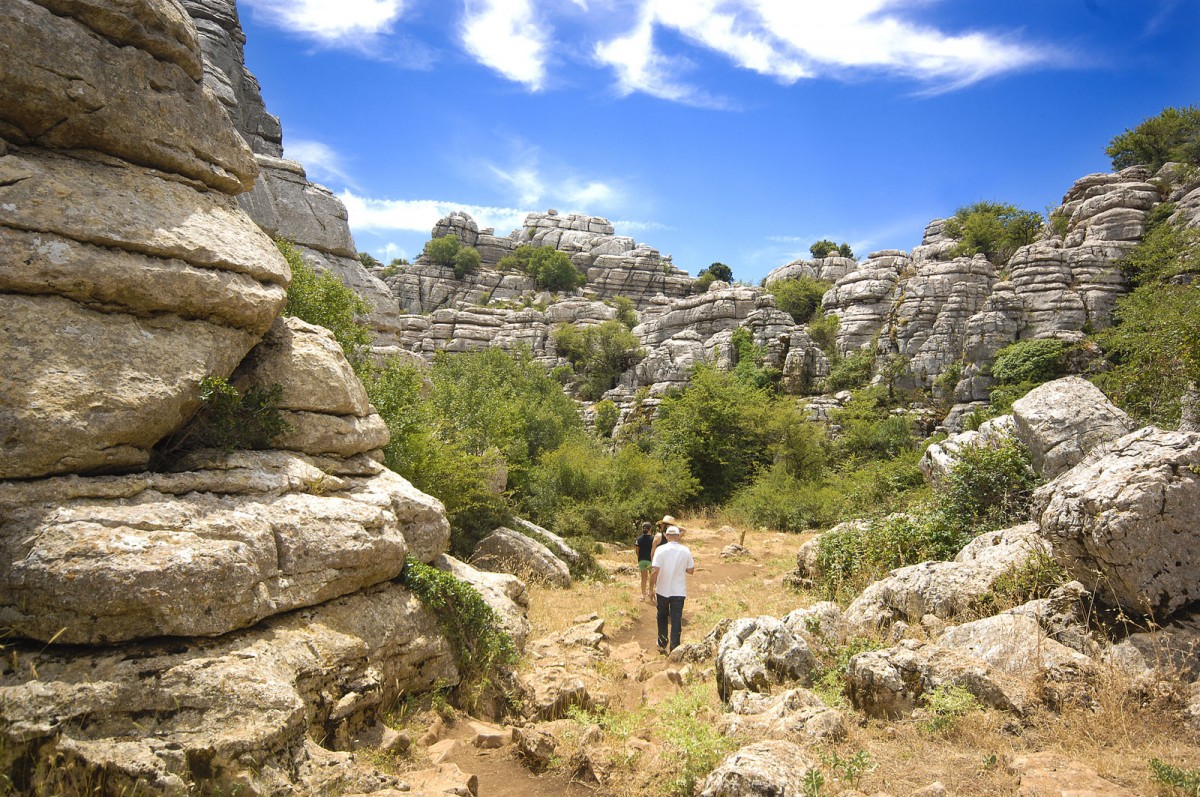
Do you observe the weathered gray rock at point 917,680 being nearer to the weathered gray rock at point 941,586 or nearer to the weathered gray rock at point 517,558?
the weathered gray rock at point 941,586

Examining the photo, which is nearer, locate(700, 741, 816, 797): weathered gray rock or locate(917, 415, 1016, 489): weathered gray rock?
locate(700, 741, 816, 797): weathered gray rock

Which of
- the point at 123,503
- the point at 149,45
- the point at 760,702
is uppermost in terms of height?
the point at 149,45

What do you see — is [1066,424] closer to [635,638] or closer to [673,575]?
[673,575]

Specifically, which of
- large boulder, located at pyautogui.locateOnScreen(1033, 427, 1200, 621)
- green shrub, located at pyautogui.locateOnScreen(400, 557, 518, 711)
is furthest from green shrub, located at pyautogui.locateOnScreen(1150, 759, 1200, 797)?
green shrub, located at pyautogui.locateOnScreen(400, 557, 518, 711)

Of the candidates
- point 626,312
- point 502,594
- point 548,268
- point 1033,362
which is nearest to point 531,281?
point 548,268

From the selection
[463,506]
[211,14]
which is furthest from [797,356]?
[211,14]

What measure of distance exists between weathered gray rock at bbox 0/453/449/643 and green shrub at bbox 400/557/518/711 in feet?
1.51

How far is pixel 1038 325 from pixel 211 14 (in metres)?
42.5

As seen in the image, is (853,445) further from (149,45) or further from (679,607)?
(149,45)

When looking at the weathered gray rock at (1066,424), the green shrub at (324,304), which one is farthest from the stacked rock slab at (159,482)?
the weathered gray rock at (1066,424)

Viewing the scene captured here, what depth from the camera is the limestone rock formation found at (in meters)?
5.43

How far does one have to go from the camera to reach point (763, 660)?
23.4 feet

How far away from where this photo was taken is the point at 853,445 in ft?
99.9

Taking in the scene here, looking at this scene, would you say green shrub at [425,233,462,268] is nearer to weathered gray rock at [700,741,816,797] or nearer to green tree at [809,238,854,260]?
green tree at [809,238,854,260]
